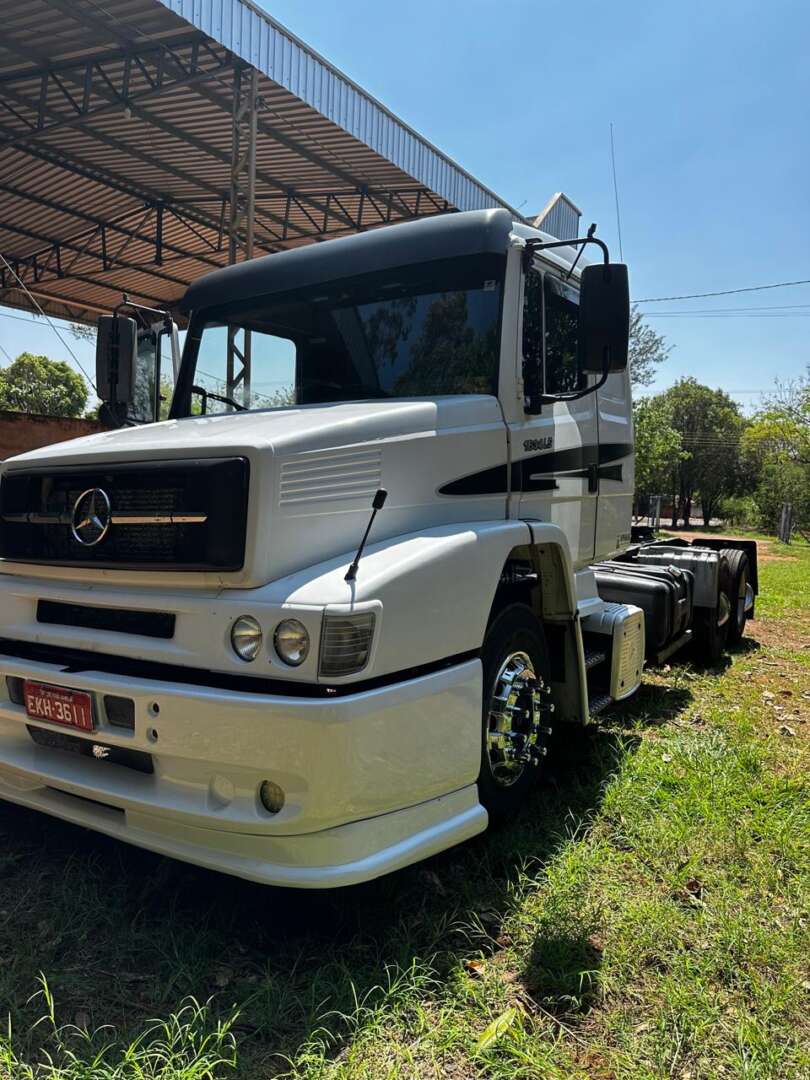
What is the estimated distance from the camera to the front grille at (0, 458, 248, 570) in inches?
103

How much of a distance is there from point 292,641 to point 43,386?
48.8m

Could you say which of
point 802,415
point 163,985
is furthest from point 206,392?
A: point 802,415

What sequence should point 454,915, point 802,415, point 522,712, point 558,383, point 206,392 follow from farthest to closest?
point 802,415 < point 206,392 < point 558,383 < point 522,712 < point 454,915

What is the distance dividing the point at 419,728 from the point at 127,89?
36.7ft

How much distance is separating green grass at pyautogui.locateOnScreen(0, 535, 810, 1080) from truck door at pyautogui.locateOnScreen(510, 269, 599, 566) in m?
1.50

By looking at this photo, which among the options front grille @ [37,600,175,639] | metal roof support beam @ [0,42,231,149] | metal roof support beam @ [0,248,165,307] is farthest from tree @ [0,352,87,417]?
front grille @ [37,600,175,639]

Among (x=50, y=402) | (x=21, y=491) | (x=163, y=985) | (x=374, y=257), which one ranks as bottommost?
(x=163, y=985)

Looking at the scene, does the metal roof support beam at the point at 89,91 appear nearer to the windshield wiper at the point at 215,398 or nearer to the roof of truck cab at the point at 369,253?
the roof of truck cab at the point at 369,253

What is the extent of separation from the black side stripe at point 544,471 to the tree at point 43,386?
41.7m

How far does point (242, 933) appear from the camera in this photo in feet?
A: 9.34

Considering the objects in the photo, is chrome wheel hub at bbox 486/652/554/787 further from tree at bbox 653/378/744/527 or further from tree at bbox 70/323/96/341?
tree at bbox 653/378/744/527

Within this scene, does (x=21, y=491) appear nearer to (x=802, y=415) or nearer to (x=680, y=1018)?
(x=680, y=1018)

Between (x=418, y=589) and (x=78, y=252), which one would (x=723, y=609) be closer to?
(x=418, y=589)

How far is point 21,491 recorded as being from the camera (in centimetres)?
325
